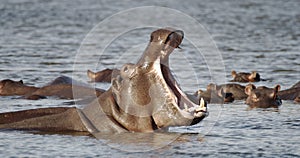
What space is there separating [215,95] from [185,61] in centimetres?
450

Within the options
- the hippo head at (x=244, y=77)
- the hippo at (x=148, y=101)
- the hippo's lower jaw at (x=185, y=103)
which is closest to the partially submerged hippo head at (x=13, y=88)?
the hippo head at (x=244, y=77)

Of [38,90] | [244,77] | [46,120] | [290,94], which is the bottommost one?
[46,120]

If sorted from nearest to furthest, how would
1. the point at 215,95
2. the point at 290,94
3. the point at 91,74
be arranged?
the point at 215,95 → the point at 290,94 → the point at 91,74

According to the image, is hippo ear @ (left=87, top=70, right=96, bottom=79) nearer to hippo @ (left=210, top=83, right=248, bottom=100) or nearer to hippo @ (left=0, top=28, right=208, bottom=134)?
hippo @ (left=210, top=83, right=248, bottom=100)

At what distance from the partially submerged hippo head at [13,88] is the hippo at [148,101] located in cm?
379

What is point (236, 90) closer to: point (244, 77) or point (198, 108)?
point (244, 77)


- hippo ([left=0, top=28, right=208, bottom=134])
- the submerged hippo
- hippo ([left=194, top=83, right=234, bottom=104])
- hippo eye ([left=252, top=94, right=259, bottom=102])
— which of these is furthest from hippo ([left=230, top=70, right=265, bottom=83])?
hippo ([left=0, top=28, right=208, bottom=134])

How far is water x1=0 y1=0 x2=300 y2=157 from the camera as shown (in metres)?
7.96

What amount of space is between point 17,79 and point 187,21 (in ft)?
34.1

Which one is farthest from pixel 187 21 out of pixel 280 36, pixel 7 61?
pixel 7 61

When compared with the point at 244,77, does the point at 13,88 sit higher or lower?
lower

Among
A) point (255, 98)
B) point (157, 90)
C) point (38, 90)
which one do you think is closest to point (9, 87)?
point (38, 90)

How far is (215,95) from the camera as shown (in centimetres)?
1105

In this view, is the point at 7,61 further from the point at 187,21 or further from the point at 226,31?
the point at 187,21
